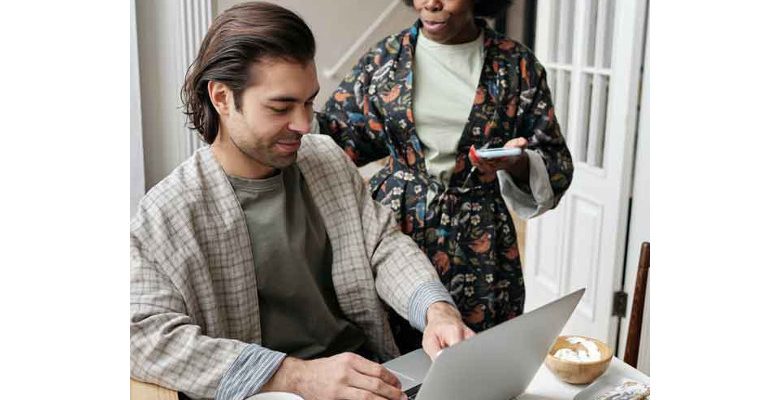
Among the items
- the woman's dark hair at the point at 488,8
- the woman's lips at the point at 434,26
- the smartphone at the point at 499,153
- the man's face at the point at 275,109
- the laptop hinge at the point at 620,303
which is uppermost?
the woman's dark hair at the point at 488,8

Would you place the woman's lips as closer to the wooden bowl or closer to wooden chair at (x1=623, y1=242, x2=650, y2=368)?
wooden chair at (x1=623, y1=242, x2=650, y2=368)

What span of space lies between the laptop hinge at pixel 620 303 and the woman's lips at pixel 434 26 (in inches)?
48.9

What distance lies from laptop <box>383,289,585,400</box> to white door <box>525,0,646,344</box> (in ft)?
4.46

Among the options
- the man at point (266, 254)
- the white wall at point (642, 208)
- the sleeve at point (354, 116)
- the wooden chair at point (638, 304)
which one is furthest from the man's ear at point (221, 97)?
the white wall at point (642, 208)

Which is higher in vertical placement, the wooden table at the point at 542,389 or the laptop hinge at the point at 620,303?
the wooden table at the point at 542,389

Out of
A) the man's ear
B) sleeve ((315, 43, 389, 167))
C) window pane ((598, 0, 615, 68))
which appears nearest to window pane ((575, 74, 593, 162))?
window pane ((598, 0, 615, 68))

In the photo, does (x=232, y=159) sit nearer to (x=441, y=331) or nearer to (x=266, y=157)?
(x=266, y=157)

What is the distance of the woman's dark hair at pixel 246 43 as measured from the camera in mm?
1031

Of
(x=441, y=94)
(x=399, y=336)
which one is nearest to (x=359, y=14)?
(x=441, y=94)

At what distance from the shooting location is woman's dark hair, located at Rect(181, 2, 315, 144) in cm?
103

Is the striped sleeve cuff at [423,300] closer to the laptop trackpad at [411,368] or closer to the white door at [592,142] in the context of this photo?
the laptop trackpad at [411,368]

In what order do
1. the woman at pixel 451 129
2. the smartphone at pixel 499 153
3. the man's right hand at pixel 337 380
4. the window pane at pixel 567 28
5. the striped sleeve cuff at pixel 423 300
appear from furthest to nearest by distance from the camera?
the window pane at pixel 567 28
the woman at pixel 451 129
the smartphone at pixel 499 153
the striped sleeve cuff at pixel 423 300
the man's right hand at pixel 337 380
